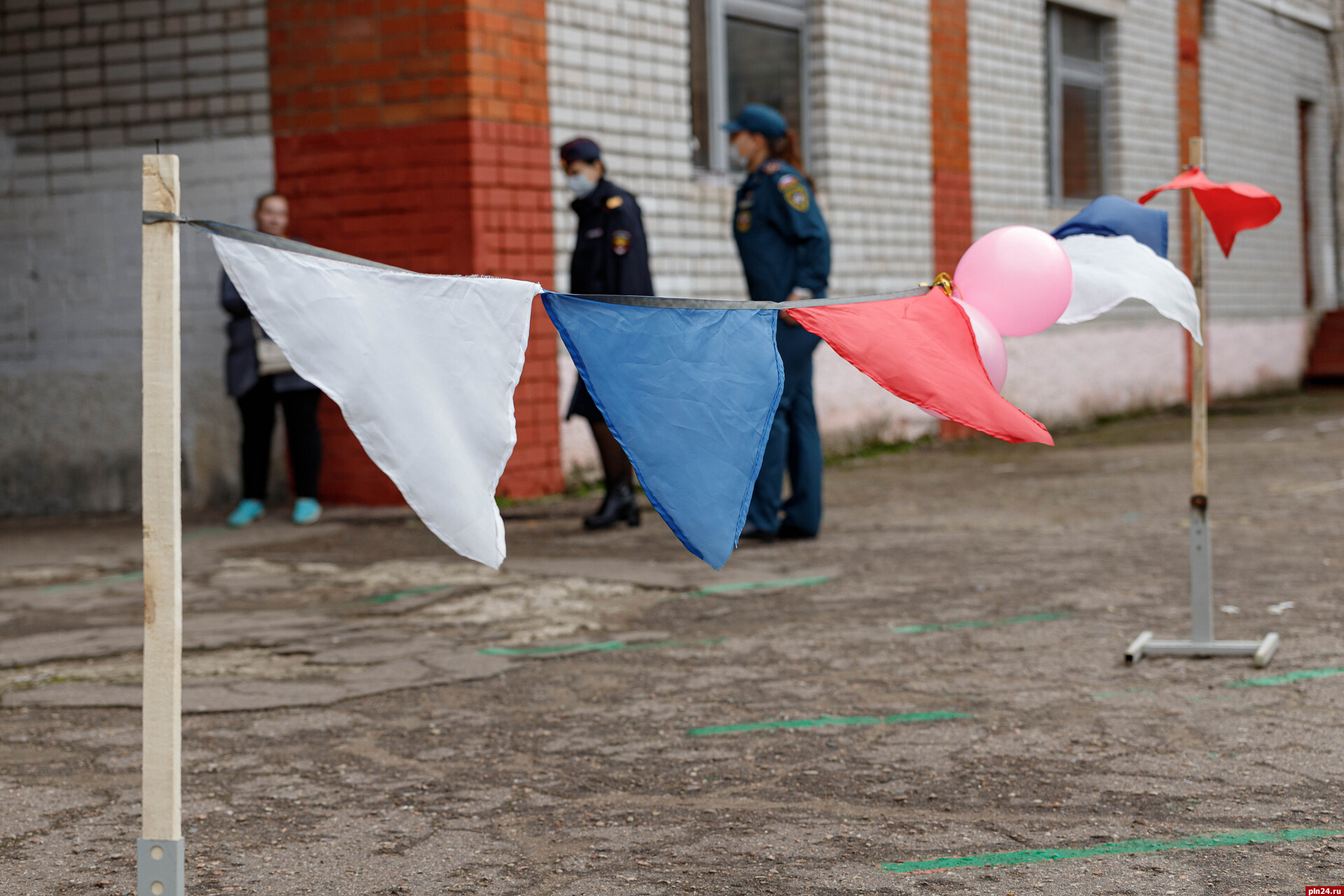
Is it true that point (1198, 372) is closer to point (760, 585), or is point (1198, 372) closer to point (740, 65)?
point (760, 585)

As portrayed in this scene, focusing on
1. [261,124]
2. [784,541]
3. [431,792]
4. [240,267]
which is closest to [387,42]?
[261,124]

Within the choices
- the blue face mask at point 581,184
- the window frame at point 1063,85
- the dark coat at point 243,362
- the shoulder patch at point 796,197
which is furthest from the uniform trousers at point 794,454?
the window frame at point 1063,85

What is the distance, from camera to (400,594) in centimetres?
637

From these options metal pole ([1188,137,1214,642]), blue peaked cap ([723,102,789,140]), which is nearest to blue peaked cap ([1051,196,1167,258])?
metal pole ([1188,137,1214,642])

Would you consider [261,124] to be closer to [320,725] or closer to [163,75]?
[163,75]

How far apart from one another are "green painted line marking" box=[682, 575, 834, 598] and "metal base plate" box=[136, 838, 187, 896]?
3802 mm

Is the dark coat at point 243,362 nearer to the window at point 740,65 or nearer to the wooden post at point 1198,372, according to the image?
the window at point 740,65

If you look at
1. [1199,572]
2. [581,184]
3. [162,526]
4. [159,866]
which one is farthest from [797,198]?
[159,866]

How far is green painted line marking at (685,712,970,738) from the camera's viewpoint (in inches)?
164

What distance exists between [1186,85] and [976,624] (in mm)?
13802

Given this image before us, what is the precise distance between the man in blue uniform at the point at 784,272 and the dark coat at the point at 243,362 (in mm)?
2792

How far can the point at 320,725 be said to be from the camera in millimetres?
4309

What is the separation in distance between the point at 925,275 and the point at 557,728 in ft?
31.2

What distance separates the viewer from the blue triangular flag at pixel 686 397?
2.70 metres
